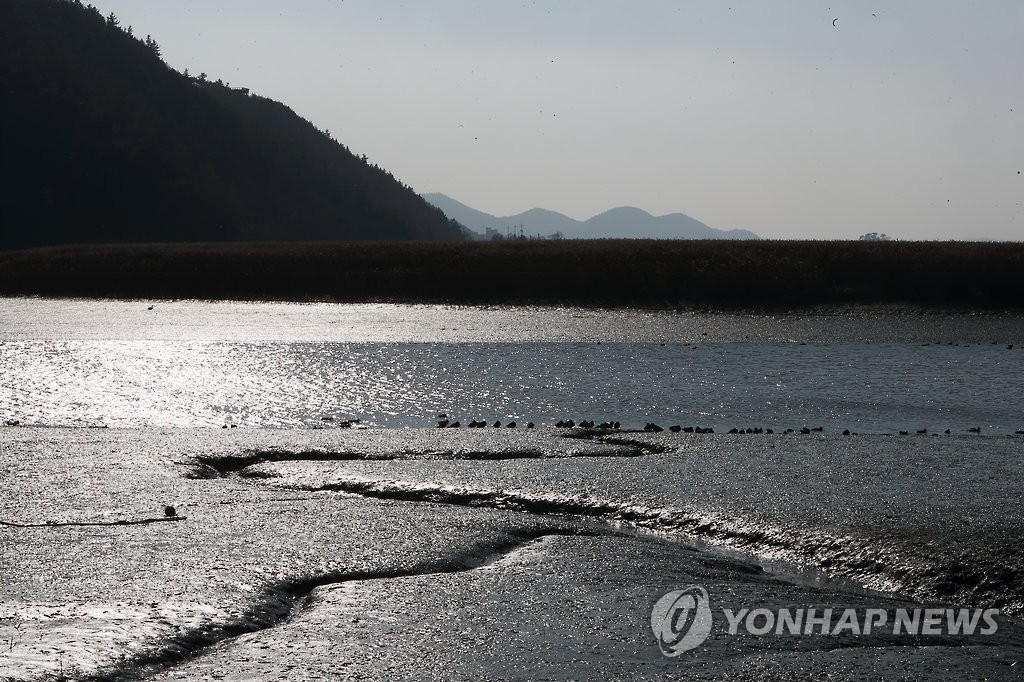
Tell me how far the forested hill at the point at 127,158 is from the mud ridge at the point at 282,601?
348 ft

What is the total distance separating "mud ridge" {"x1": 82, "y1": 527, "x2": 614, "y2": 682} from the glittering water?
5.35m

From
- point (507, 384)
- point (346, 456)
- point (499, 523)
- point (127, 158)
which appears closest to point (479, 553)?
point (499, 523)

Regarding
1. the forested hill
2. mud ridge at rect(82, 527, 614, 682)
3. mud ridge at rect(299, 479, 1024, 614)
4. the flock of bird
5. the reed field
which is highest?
the forested hill

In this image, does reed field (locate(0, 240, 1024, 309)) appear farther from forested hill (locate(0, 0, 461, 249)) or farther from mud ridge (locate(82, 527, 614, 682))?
forested hill (locate(0, 0, 461, 249))

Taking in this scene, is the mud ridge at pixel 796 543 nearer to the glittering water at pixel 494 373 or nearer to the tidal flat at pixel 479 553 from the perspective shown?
the tidal flat at pixel 479 553

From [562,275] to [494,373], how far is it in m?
19.2

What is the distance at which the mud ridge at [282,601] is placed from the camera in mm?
4516

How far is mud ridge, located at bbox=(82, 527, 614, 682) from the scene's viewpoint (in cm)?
452

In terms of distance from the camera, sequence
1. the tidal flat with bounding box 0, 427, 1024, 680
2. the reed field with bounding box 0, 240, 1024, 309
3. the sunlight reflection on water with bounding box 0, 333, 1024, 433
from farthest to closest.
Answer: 1. the reed field with bounding box 0, 240, 1024, 309
2. the sunlight reflection on water with bounding box 0, 333, 1024, 433
3. the tidal flat with bounding box 0, 427, 1024, 680

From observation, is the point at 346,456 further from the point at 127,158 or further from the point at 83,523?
the point at 127,158

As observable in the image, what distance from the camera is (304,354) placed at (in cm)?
1847

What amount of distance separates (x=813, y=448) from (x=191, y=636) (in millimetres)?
6496

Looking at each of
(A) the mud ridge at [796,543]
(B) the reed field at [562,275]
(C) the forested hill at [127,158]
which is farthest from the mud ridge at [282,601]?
(C) the forested hill at [127,158]

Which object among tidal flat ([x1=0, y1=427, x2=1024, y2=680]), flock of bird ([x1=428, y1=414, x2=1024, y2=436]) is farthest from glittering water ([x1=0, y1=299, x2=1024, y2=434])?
tidal flat ([x1=0, y1=427, x2=1024, y2=680])
